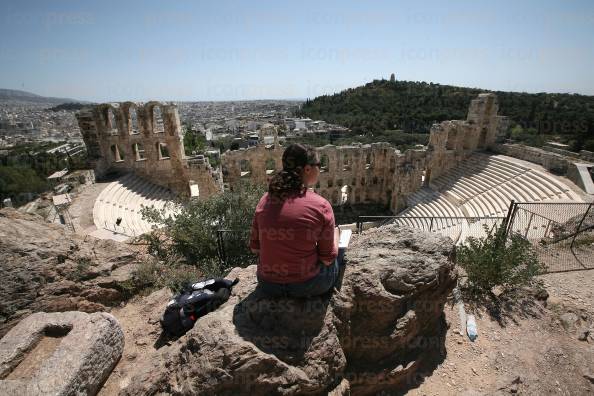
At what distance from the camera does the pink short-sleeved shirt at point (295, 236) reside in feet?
10.2

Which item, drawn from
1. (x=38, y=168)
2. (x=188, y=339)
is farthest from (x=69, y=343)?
(x=38, y=168)

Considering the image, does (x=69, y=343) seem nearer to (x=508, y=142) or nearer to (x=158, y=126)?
(x=158, y=126)

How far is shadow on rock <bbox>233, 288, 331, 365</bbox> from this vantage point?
3.22m

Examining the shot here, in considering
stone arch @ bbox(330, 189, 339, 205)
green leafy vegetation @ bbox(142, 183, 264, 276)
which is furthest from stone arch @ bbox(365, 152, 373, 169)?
green leafy vegetation @ bbox(142, 183, 264, 276)

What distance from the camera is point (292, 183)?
10.5 feet

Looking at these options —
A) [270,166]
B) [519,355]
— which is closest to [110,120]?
[270,166]

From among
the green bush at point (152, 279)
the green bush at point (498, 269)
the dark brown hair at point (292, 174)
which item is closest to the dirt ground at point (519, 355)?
the green bush at point (498, 269)

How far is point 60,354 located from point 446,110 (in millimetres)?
60421

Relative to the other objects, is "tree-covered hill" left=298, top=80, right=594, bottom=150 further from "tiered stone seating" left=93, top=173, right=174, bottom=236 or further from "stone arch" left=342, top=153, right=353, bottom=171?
"tiered stone seating" left=93, top=173, right=174, bottom=236

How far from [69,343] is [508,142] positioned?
29.1 meters

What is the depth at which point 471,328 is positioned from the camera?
16.4ft

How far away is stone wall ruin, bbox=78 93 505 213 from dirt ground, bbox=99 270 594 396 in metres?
15.0

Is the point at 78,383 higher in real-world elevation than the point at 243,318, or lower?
lower

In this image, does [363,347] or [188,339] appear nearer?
[188,339]
